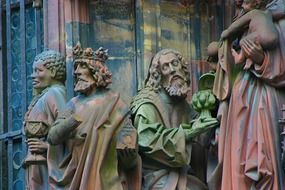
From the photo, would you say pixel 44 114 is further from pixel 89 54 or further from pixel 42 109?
pixel 89 54

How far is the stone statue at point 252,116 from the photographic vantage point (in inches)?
630

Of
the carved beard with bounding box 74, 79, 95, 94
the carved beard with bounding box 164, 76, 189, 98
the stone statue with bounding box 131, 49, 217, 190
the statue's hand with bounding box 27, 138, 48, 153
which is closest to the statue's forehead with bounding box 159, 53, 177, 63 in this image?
the stone statue with bounding box 131, 49, 217, 190

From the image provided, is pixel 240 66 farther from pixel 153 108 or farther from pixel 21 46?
pixel 21 46

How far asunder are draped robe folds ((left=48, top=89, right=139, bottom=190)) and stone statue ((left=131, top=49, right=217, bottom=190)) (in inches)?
11.3

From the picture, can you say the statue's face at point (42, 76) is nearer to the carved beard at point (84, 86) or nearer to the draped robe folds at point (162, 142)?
the carved beard at point (84, 86)

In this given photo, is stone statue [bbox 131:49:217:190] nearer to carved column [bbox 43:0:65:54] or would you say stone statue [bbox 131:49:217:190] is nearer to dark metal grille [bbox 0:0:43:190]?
carved column [bbox 43:0:65:54]

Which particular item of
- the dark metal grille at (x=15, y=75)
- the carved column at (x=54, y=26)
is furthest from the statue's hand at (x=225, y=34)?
the dark metal grille at (x=15, y=75)

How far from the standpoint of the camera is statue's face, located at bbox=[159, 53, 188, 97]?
16734 millimetres

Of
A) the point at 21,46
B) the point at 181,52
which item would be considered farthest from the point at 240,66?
the point at 21,46

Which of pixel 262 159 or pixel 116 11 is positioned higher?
pixel 116 11

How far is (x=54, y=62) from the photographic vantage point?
17.1 metres

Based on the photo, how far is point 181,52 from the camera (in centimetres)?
1786

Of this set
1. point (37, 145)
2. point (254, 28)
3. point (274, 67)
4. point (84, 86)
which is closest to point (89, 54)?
point (84, 86)

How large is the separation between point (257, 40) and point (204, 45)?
1875mm
